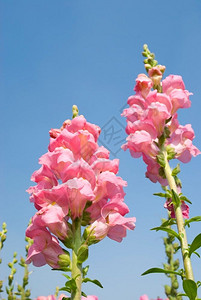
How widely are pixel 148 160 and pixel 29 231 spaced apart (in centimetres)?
155

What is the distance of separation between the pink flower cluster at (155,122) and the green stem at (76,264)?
1253mm

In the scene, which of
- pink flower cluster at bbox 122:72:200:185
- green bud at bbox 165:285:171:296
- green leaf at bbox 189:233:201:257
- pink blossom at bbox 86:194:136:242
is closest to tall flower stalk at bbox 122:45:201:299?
pink flower cluster at bbox 122:72:200:185

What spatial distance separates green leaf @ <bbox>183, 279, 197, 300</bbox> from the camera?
88.4 inches

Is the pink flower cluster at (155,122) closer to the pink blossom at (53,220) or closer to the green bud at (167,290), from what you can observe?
the pink blossom at (53,220)

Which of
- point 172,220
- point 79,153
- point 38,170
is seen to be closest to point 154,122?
point 172,220

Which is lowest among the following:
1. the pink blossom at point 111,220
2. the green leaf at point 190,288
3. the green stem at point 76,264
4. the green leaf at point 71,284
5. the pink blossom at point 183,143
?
the green leaf at point 190,288

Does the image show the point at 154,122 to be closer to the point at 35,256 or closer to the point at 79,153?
the point at 79,153

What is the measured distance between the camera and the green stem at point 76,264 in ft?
5.87

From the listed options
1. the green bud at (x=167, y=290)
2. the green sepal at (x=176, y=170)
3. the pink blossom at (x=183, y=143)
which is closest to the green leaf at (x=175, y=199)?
the green sepal at (x=176, y=170)

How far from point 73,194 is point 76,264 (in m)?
0.40

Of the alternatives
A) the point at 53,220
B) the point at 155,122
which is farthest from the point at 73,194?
the point at 155,122

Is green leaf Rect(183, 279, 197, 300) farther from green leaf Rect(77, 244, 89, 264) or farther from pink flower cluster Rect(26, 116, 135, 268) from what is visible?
green leaf Rect(77, 244, 89, 264)

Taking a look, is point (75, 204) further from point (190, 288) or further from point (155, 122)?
point (155, 122)

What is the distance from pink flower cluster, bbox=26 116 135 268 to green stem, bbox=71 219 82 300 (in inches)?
1.7
